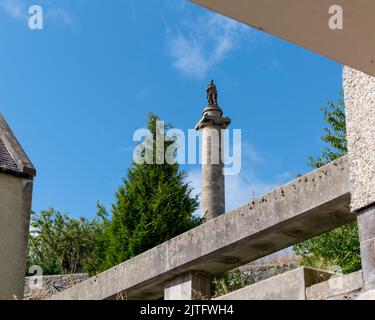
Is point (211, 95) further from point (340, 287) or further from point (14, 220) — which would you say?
point (340, 287)

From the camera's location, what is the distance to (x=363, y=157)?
15.9ft

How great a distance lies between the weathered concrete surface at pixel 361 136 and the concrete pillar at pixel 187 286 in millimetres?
2734

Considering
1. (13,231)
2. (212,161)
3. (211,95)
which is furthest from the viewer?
(211,95)

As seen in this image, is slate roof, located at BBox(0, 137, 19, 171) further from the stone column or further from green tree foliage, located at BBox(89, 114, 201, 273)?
the stone column

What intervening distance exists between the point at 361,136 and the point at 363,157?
0.17 meters

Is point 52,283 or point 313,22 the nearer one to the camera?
point 313,22

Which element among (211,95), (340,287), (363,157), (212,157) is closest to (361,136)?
(363,157)

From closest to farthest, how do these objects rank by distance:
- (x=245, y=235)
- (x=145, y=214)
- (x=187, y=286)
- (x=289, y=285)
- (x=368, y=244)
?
1. (x=368, y=244)
2. (x=289, y=285)
3. (x=245, y=235)
4. (x=187, y=286)
5. (x=145, y=214)

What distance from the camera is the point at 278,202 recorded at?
20.8 ft

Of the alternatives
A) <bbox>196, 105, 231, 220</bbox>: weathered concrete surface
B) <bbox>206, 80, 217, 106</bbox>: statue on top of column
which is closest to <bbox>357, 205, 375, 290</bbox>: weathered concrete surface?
<bbox>196, 105, 231, 220</bbox>: weathered concrete surface

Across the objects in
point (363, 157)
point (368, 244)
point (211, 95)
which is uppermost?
point (211, 95)

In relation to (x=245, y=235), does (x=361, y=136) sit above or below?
above
